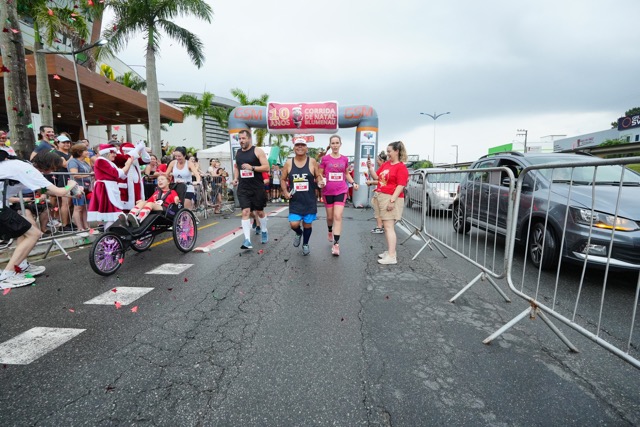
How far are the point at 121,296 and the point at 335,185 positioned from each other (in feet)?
11.5

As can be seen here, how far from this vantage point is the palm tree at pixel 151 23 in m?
17.5

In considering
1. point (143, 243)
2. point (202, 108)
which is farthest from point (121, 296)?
point (202, 108)

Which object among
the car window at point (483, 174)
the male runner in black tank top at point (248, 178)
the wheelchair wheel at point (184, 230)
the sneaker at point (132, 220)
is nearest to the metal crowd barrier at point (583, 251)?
the car window at point (483, 174)

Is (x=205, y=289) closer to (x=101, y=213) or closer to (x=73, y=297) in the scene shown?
(x=73, y=297)

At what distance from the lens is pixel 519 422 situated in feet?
6.11

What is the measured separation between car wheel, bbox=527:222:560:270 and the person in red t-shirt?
5.35 meters

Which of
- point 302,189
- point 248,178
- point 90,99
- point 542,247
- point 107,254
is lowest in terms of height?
point 107,254

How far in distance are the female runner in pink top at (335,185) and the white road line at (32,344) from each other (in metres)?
3.66

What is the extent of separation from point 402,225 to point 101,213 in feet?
21.4

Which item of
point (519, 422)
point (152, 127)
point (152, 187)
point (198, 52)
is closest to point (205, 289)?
point (519, 422)

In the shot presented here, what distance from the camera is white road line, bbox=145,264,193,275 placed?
4613 millimetres

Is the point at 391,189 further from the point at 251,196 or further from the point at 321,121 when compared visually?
the point at 321,121

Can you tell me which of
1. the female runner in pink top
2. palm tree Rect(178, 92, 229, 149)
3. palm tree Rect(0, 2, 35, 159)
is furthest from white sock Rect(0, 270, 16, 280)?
palm tree Rect(178, 92, 229, 149)

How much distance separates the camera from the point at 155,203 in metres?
5.36
